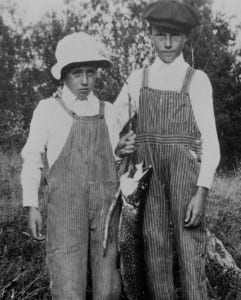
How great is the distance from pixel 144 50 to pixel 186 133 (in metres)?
14.9

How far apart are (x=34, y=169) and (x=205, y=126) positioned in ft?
3.99

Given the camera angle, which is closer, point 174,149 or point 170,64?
point 174,149

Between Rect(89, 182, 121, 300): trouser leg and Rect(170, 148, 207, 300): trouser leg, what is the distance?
460mm

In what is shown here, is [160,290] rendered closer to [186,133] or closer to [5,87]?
[186,133]

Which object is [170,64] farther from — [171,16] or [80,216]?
[80,216]

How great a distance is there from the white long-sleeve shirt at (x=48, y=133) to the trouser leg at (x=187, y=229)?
0.50 meters

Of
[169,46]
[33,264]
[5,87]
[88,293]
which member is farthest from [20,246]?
[5,87]

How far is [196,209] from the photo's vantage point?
10.6 ft

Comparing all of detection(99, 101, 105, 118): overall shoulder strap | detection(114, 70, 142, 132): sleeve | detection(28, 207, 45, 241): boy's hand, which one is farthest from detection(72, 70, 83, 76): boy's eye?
detection(28, 207, 45, 241): boy's hand

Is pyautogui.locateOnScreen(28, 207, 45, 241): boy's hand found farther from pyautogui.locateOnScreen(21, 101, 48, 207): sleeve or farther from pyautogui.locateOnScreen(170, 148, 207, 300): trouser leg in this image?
pyautogui.locateOnScreen(170, 148, 207, 300): trouser leg

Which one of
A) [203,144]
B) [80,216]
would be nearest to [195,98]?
[203,144]

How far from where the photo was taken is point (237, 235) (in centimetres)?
665

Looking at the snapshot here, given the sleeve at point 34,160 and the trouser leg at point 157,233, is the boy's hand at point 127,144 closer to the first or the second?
the trouser leg at point 157,233

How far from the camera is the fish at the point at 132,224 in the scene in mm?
3195
